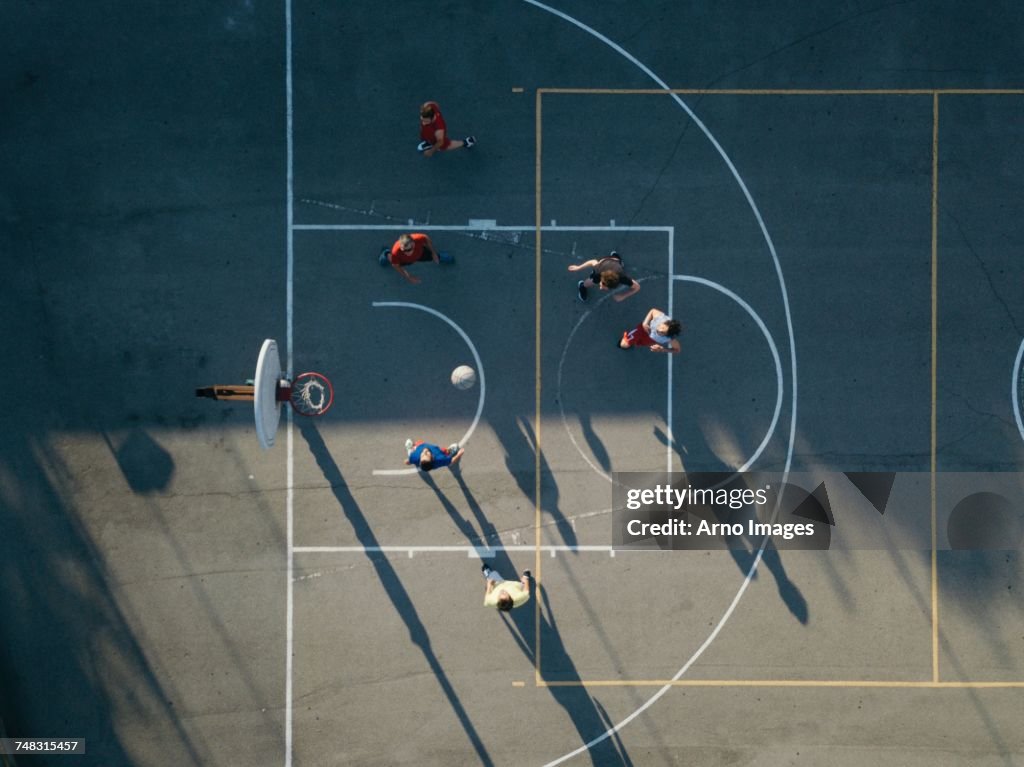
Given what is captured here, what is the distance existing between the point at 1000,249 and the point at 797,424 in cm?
449

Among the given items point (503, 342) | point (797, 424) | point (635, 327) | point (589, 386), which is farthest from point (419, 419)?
→ point (797, 424)

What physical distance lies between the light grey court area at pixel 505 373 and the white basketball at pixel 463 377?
246mm

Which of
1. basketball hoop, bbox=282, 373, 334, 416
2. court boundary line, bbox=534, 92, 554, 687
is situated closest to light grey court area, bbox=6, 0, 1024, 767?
court boundary line, bbox=534, 92, 554, 687

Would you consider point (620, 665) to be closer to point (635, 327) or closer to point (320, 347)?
point (635, 327)

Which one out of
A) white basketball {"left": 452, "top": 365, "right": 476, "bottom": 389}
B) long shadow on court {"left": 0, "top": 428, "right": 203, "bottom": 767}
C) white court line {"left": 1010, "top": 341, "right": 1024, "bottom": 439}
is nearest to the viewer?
white basketball {"left": 452, "top": 365, "right": 476, "bottom": 389}

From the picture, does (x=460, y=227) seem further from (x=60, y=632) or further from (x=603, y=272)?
(x=60, y=632)

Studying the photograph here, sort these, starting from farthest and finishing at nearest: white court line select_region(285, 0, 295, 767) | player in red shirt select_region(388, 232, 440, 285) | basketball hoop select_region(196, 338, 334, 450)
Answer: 1. white court line select_region(285, 0, 295, 767)
2. player in red shirt select_region(388, 232, 440, 285)
3. basketball hoop select_region(196, 338, 334, 450)

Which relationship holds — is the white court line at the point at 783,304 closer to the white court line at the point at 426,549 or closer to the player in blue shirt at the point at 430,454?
the white court line at the point at 426,549

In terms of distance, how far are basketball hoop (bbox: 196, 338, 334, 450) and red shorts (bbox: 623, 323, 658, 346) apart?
4.95 meters

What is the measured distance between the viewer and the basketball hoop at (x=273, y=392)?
11.8m

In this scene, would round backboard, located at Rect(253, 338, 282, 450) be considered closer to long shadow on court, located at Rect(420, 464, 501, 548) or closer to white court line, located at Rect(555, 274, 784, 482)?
long shadow on court, located at Rect(420, 464, 501, 548)

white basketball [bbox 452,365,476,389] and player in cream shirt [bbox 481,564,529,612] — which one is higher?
white basketball [bbox 452,365,476,389]

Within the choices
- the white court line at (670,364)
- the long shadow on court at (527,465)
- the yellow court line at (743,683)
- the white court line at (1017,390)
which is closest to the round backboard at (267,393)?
the long shadow on court at (527,465)

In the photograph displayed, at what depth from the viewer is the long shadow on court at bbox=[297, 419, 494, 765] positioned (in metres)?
13.2
